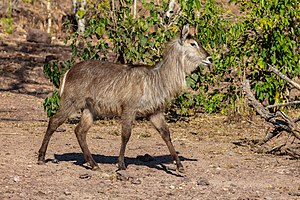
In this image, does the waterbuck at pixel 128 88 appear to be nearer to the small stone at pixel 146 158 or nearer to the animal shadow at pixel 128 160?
the animal shadow at pixel 128 160

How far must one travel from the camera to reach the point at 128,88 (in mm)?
8094

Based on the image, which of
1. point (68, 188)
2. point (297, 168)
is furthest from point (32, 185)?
point (297, 168)

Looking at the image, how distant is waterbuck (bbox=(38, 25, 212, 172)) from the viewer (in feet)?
26.5

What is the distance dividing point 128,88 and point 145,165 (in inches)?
42.0

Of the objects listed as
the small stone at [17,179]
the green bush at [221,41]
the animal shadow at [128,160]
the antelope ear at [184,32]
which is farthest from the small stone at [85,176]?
the green bush at [221,41]

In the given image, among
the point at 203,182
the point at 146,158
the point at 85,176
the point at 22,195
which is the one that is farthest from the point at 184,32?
the point at 22,195

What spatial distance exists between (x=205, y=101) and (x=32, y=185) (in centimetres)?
536

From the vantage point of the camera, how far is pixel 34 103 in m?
14.1

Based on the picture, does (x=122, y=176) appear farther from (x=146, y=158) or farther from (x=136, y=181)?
(x=146, y=158)

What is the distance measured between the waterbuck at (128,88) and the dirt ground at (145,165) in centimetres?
35

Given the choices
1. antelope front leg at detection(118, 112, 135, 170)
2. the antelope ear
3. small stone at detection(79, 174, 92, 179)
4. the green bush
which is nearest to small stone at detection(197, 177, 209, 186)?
antelope front leg at detection(118, 112, 135, 170)

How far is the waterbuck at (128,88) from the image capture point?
8062mm

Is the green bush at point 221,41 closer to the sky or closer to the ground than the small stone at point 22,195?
closer to the sky

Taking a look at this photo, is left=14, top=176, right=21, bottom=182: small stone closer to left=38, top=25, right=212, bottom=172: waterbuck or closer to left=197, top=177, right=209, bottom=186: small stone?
left=38, top=25, right=212, bottom=172: waterbuck
